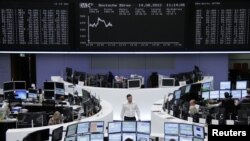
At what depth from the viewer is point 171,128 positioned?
794 centimetres

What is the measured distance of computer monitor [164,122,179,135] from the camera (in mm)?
7910

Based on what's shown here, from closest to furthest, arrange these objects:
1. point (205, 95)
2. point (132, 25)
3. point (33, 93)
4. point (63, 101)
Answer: point (205, 95)
point (63, 101)
point (33, 93)
point (132, 25)

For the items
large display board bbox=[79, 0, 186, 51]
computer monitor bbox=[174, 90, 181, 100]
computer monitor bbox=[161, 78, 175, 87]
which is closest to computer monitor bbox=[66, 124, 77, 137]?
computer monitor bbox=[174, 90, 181, 100]

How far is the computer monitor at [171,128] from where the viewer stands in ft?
26.0

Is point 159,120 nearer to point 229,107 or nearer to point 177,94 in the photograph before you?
point 177,94

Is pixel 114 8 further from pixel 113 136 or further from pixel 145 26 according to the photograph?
pixel 113 136

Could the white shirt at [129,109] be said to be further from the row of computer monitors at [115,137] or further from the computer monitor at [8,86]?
the computer monitor at [8,86]

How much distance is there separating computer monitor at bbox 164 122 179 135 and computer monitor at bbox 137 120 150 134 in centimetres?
34

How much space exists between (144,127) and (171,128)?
1.75ft

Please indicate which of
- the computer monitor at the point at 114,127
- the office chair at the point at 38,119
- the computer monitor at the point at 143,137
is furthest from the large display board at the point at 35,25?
the computer monitor at the point at 143,137

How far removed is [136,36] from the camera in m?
13.5

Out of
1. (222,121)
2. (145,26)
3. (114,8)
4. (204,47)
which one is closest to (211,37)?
(204,47)

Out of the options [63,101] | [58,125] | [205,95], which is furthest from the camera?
[63,101]

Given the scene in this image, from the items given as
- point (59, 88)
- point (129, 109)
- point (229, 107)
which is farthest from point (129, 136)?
point (59, 88)
